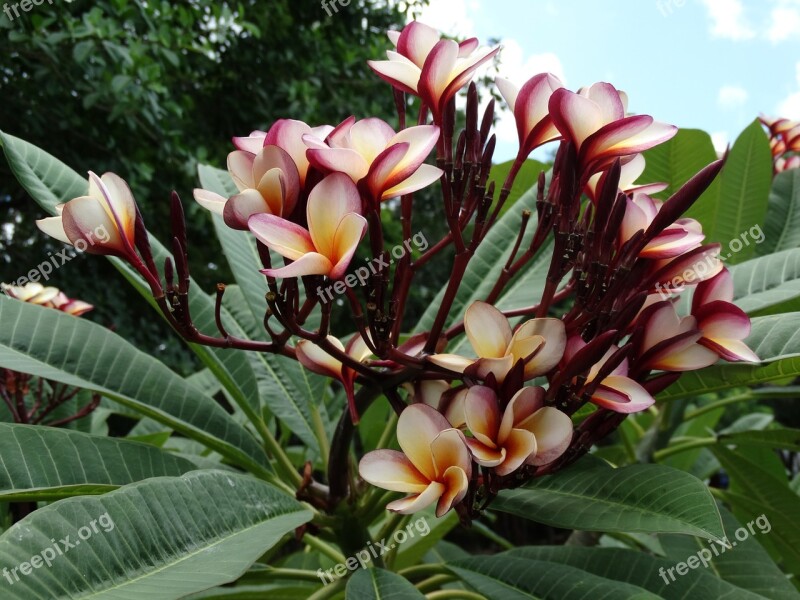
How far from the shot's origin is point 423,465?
0.52 meters

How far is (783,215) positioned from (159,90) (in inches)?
88.8

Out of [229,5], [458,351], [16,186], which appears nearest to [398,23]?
[229,5]

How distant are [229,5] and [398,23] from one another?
1.13 metres

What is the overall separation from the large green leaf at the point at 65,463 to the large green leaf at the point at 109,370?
0.07 meters

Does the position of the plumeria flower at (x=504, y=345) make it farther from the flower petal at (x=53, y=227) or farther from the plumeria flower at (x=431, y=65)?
the flower petal at (x=53, y=227)

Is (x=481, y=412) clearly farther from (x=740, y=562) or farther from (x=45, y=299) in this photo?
(x=45, y=299)

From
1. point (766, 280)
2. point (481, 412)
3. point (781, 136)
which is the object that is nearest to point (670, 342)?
point (481, 412)

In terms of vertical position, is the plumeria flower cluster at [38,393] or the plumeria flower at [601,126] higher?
the plumeria flower at [601,126]

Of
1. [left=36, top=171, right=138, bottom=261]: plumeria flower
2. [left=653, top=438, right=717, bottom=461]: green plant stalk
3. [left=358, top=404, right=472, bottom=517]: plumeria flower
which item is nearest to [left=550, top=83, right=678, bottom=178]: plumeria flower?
[left=358, top=404, right=472, bottom=517]: plumeria flower

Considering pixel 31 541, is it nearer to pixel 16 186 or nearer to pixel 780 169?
pixel 780 169

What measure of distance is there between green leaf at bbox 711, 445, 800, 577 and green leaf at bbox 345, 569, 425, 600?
2.06ft

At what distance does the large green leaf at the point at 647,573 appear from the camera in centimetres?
66

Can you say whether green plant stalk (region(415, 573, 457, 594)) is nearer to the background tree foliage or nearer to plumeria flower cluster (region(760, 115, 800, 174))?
plumeria flower cluster (region(760, 115, 800, 174))

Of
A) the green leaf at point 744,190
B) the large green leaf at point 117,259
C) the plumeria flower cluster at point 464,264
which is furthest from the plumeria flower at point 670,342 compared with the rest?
the green leaf at point 744,190
